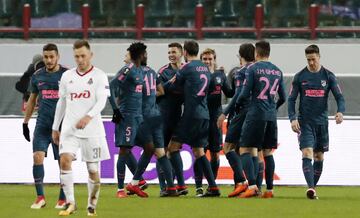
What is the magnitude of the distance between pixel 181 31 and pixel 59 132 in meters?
17.6

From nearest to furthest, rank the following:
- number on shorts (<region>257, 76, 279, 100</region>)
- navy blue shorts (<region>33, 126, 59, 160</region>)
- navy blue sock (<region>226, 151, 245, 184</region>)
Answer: navy blue shorts (<region>33, 126, 59, 160</region>) < number on shorts (<region>257, 76, 279, 100</region>) < navy blue sock (<region>226, 151, 245, 184</region>)

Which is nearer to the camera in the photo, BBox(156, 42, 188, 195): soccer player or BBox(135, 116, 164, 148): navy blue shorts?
BBox(135, 116, 164, 148): navy blue shorts

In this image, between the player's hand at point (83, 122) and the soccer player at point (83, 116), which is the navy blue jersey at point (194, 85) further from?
the player's hand at point (83, 122)

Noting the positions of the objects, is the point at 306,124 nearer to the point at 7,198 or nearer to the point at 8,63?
the point at 7,198

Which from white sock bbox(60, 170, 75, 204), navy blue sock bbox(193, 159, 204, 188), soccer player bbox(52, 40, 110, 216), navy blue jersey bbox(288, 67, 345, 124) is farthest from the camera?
navy blue sock bbox(193, 159, 204, 188)

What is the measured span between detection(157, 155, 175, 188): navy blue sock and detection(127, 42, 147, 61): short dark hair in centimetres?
132

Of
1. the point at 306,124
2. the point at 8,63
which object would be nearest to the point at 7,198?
the point at 306,124

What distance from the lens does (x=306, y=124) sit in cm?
1591

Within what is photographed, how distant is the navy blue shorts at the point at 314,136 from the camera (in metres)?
15.8

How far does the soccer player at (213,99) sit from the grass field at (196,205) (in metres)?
0.38

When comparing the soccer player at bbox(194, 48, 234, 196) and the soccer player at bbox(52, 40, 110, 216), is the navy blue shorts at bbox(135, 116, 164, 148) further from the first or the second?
the soccer player at bbox(52, 40, 110, 216)

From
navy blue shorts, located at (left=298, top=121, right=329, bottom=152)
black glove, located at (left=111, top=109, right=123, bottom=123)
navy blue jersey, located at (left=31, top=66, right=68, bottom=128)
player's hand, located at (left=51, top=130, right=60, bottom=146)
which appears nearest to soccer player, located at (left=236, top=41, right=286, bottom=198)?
navy blue shorts, located at (left=298, top=121, right=329, bottom=152)

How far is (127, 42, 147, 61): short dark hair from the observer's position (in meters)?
16.0

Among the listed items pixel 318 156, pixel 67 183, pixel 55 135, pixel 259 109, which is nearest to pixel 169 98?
pixel 259 109
